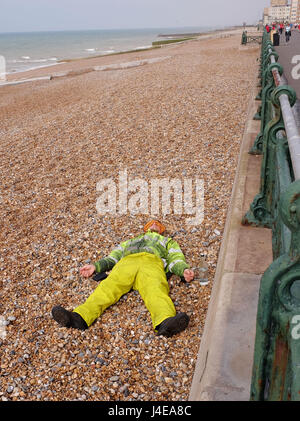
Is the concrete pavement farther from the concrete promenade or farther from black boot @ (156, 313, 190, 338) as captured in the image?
black boot @ (156, 313, 190, 338)

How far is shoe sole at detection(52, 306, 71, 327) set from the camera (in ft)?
10.5

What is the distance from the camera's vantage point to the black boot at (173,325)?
10.1ft

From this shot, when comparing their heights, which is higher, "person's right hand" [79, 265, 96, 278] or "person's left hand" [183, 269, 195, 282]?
"person's left hand" [183, 269, 195, 282]

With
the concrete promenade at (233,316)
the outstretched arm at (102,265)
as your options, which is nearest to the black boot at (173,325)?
the concrete promenade at (233,316)

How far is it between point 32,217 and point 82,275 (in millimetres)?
1967

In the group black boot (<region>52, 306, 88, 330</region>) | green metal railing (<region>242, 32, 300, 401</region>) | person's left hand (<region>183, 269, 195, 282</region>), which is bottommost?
black boot (<region>52, 306, 88, 330</region>)

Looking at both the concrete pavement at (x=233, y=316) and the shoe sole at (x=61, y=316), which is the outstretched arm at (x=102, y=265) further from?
the concrete pavement at (x=233, y=316)

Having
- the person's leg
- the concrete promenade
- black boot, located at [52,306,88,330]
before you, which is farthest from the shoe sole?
the concrete promenade

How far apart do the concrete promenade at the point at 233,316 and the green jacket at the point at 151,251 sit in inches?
18.8

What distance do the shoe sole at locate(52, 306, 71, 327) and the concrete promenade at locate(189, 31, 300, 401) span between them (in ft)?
3.81

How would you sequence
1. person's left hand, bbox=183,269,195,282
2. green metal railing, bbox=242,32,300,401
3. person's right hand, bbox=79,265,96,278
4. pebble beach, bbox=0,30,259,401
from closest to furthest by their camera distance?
green metal railing, bbox=242,32,300,401, pebble beach, bbox=0,30,259,401, person's left hand, bbox=183,269,195,282, person's right hand, bbox=79,265,96,278

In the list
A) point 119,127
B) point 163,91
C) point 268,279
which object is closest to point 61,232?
point 268,279

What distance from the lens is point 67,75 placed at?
23656 mm
